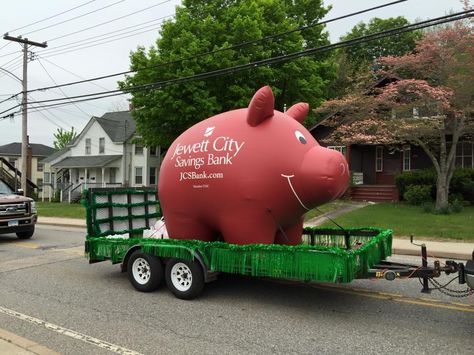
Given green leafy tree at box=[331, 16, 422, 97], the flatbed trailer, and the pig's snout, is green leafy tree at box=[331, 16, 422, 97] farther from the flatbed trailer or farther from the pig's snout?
the pig's snout

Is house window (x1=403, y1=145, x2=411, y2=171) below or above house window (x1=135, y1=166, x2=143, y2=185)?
below

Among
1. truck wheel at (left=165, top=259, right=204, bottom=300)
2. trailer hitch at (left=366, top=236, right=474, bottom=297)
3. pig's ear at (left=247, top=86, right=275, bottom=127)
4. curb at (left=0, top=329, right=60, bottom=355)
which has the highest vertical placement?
pig's ear at (left=247, top=86, right=275, bottom=127)

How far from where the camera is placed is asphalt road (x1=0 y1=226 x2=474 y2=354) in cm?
496

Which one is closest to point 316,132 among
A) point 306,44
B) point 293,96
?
point 293,96

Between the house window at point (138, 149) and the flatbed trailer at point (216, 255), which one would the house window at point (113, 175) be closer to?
the house window at point (138, 149)

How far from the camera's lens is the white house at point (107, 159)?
3994cm

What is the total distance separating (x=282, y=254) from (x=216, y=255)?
40.5 inches

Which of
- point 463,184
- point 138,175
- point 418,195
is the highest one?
point 138,175

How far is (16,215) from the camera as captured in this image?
13781 mm

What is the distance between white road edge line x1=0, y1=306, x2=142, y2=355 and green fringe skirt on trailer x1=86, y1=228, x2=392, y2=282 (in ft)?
5.72

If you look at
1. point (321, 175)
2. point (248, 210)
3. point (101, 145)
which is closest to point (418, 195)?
point (321, 175)

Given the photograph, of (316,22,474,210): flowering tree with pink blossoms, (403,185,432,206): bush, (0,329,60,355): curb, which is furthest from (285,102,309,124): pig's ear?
(403,185,432,206): bush

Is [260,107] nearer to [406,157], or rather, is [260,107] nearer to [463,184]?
[463,184]

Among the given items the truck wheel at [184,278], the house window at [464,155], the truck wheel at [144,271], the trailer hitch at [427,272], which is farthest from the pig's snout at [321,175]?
the house window at [464,155]
